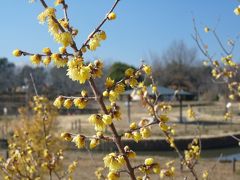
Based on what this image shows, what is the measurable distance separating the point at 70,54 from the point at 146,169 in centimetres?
56

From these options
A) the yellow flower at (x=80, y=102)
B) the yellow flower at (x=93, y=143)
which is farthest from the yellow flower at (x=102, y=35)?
the yellow flower at (x=93, y=143)

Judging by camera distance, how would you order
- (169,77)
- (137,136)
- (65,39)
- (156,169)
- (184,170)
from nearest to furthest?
(65,39)
(156,169)
(137,136)
(184,170)
(169,77)

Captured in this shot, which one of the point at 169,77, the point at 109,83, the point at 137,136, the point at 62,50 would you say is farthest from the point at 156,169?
the point at 169,77

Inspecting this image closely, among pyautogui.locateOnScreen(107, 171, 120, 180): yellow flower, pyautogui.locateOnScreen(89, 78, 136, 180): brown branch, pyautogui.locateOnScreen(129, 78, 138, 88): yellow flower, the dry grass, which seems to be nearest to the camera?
pyautogui.locateOnScreen(89, 78, 136, 180): brown branch

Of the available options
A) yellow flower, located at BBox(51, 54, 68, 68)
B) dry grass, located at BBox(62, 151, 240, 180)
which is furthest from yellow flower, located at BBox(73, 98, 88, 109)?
dry grass, located at BBox(62, 151, 240, 180)

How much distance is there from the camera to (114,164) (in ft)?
5.65

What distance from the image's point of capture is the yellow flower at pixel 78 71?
1.65 m

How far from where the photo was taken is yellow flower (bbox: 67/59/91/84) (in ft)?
5.40

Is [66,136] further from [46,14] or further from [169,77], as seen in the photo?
[169,77]

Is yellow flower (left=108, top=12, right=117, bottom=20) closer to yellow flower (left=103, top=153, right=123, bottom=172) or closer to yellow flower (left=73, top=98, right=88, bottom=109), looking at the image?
yellow flower (left=73, top=98, right=88, bottom=109)

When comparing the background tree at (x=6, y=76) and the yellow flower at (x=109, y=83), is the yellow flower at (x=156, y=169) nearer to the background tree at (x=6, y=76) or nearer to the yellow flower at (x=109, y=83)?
the yellow flower at (x=109, y=83)

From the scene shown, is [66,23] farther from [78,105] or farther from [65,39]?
[78,105]

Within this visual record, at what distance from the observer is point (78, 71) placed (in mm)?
1675

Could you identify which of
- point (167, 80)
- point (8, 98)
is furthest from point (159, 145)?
point (167, 80)
